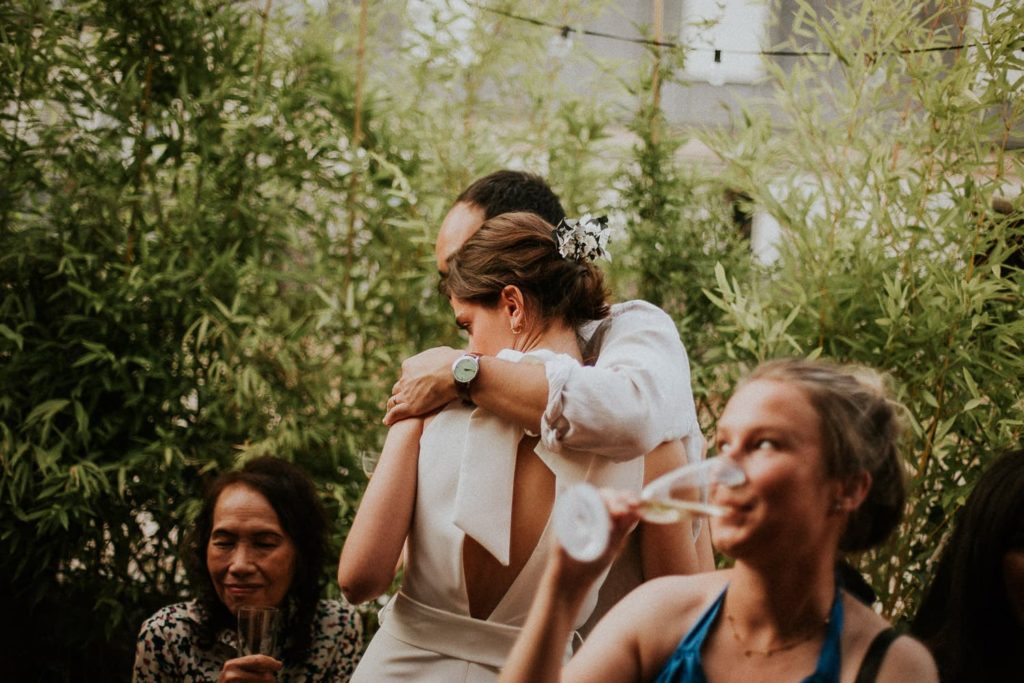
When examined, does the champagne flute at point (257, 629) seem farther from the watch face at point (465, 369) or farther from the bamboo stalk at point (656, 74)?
the bamboo stalk at point (656, 74)

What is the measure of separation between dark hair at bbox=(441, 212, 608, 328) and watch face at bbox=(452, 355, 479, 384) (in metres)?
0.14

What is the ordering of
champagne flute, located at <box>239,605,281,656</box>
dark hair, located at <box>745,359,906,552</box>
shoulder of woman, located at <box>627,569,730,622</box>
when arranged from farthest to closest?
champagne flute, located at <box>239,605,281,656</box> < shoulder of woman, located at <box>627,569,730,622</box> < dark hair, located at <box>745,359,906,552</box>

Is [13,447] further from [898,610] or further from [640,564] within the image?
[898,610]

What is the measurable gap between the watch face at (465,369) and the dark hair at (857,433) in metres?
0.56

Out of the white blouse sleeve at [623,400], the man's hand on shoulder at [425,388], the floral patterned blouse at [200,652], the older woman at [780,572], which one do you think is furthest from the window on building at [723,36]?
the older woman at [780,572]

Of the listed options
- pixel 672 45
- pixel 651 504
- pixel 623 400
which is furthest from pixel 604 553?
pixel 672 45

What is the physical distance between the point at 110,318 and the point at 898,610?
246 cm

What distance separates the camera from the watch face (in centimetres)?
178

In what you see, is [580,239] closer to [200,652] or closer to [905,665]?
[905,665]

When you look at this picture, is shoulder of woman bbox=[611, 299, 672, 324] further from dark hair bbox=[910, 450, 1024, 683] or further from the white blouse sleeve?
dark hair bbox=[910, 450, 1024, 683]

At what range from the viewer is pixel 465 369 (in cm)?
179

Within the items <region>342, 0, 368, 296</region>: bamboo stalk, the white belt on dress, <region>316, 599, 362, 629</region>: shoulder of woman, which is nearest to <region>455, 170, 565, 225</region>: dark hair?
the white belt on dress

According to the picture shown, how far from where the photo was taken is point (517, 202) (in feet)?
7.82

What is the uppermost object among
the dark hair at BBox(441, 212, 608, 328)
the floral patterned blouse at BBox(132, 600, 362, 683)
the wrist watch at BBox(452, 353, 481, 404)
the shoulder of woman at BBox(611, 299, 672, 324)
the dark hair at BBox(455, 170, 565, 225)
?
the dark hair at BBox(455, 170, 565, 225)
